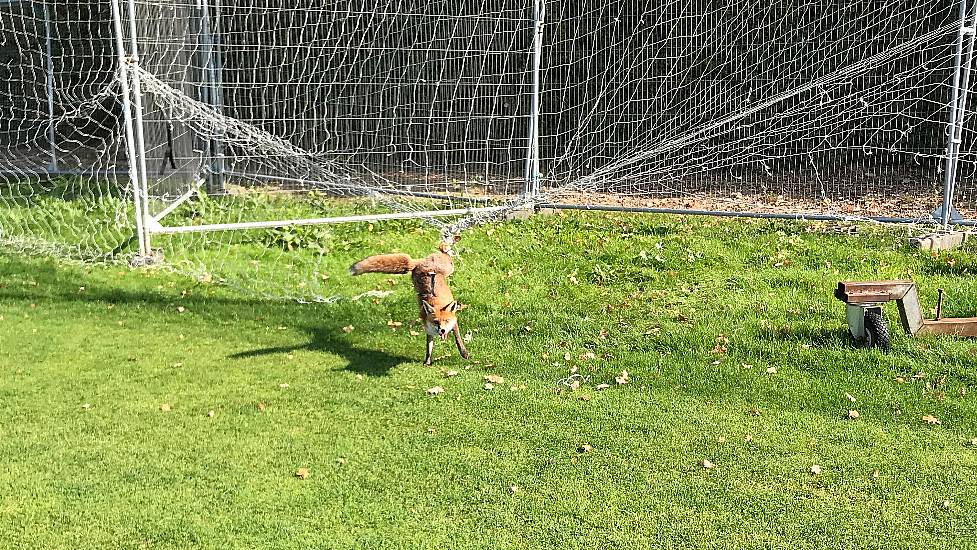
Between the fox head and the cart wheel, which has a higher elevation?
the fox head

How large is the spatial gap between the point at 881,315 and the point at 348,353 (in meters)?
3.15

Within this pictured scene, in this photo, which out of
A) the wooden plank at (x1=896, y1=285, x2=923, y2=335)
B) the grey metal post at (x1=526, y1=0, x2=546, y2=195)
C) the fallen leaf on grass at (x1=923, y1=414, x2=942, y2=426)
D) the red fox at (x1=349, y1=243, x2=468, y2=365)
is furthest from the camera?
the grey metal post at (x1=526, y1=0, x2=546, y2=195)

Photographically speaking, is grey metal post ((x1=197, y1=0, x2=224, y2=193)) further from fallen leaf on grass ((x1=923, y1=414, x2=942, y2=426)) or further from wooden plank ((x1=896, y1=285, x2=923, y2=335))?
fallen leaf on grass ((x1=923, y1=414, x2=942, y2=426))

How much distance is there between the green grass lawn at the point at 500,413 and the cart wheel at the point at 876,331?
8cm

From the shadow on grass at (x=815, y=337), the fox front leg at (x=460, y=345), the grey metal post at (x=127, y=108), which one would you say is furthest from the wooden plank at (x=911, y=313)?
the grey metal post at (x=127, y=108)

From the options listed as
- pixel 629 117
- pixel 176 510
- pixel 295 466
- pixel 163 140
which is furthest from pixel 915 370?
pixel 163 140

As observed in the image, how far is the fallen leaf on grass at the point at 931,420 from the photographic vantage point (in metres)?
4.63

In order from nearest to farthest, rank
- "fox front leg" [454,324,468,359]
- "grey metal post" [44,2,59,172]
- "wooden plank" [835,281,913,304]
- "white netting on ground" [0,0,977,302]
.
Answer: "wooden plank" [835,281,913,304] → "fox front leg" [454,324,468,359] → "white netting on ground" [0,0,977,302] → "grey metal post" [44,2,59,172]

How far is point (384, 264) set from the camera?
5.11 m

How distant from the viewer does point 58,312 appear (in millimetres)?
6684

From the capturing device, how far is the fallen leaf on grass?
4633 millimetres

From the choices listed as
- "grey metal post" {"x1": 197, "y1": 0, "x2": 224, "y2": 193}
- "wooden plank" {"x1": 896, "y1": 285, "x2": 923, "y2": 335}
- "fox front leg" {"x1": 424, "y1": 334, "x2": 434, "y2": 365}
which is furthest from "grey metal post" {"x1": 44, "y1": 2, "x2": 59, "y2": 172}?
"wooden plank" {"x1": 896, "y1": 285, "x2": 923, "y2": 335}

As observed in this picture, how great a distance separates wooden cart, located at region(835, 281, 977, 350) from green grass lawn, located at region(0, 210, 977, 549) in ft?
0.32

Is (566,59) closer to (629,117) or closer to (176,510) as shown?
(629,117)
